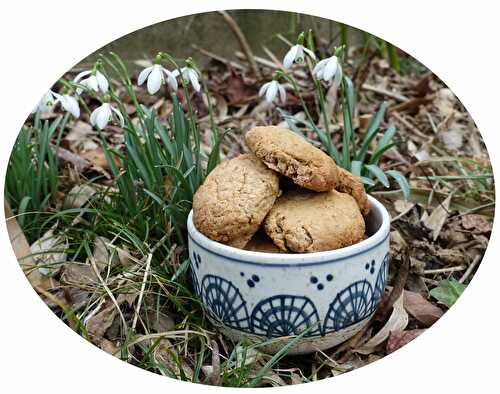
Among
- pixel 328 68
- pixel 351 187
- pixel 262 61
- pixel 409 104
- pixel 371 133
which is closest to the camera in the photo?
pixel 351 187

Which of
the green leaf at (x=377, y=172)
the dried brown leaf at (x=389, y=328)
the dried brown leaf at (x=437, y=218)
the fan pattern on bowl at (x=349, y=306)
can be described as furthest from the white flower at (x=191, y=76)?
the dried brown leaf at (x=437, y=218)

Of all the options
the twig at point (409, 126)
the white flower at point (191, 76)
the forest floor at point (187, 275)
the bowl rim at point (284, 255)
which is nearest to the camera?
the bowl rim at point (284, 255)

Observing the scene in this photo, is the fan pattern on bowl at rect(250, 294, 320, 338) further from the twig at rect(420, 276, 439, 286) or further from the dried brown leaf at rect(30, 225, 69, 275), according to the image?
the dried brown leaf at rect(30, 225, 69, 275)

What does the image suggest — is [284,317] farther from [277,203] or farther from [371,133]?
[371,133]

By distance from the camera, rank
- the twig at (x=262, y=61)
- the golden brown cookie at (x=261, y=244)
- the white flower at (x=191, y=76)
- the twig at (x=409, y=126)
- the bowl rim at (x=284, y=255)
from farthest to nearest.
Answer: the twig at (x=262, y=61)
the twig at (x=409, y=126)
the white flower at (x=191, y=76)
the golden brown cookie at (x=261, y=244)
the bowl rim at (x=284, y=255)

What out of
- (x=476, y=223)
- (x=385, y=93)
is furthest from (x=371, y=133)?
(x=385, y=93)

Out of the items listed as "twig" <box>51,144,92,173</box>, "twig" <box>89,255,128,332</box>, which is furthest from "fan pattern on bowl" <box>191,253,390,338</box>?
"twig" <box>51,144,92,173</box>

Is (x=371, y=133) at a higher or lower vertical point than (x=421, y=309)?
higher

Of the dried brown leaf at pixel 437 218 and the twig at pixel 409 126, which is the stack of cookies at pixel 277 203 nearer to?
the dried brown leaf at pixel 437 218
